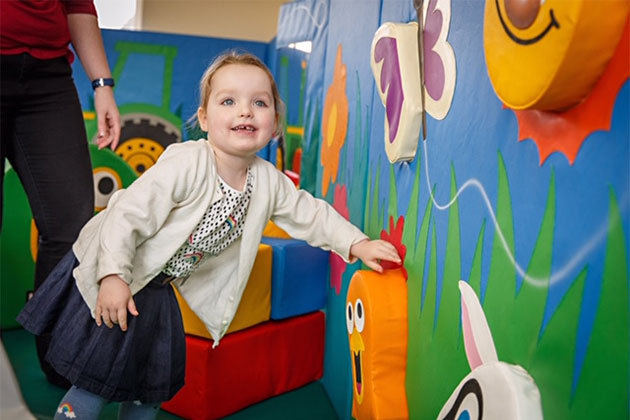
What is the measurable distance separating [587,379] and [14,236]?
1916mm

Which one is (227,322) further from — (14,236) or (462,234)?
(14,236)

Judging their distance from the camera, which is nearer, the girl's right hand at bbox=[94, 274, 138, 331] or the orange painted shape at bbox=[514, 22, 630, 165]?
the orange painted shape at bbox=[514, 22, 630, 165]

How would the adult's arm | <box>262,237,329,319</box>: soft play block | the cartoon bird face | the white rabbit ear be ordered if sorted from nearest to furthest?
the cartoon bird face
the white rabbit ear
the adult's arm
<box>262,237,329,319</box>: soft play block

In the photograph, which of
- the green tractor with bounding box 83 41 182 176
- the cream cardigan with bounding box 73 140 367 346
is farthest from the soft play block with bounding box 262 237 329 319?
the green tractor with bounding box 83 41 182 176

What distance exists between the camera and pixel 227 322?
4.15 feet

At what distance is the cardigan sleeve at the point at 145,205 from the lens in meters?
1.01

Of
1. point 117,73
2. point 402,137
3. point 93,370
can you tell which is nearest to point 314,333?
point 93,370

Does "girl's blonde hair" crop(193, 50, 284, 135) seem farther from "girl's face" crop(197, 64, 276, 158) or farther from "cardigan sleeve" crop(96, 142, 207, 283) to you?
"cardigan sleeve" crop(96, 142, 207, 283)

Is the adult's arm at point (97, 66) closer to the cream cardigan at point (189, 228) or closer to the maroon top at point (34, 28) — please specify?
the maroon top at point (34, 28)

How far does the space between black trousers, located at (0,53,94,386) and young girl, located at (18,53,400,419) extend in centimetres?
18

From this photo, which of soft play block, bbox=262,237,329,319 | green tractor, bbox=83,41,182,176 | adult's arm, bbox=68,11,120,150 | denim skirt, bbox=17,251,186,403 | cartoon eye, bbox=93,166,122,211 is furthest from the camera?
green tractor, bbox=83,41,182,176

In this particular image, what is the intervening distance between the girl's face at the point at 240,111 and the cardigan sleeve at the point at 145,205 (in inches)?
2.4

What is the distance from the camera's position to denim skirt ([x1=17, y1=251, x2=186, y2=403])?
1097mm

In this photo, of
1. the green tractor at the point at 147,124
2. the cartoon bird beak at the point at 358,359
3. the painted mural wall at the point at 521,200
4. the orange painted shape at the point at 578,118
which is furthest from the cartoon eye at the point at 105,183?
the orange painted shape at the point at 578,118
